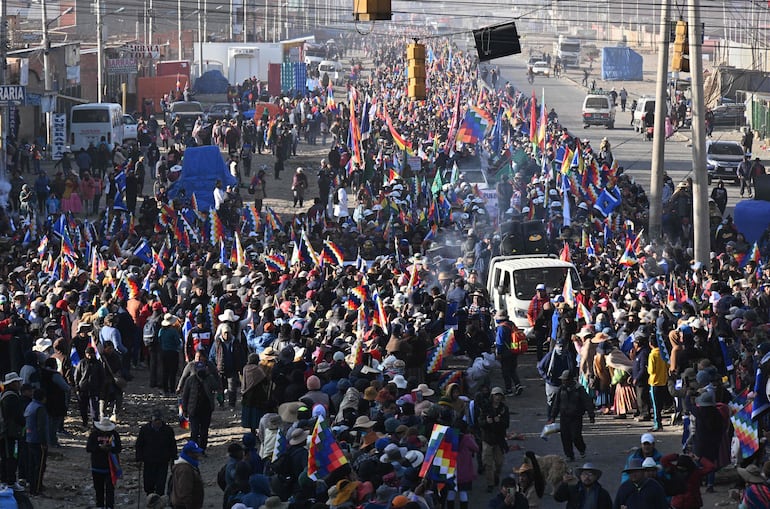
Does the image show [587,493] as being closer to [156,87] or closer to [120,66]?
[120,66]

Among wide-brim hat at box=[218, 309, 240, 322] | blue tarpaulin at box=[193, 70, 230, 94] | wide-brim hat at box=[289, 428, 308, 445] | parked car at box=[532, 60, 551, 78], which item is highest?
parked car at box=[532, 60, 551, 78]

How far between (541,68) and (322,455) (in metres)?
98.4

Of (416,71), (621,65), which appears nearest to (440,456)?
(416,71)

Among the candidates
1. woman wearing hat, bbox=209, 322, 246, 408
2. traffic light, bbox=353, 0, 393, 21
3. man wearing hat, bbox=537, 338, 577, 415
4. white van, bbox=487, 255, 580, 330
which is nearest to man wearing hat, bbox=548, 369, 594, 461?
man wearing hat, bbox=537, 338, 577, 415

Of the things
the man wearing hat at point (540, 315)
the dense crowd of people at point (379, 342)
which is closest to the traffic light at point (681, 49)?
the dense crowd of people at point (379, 342)

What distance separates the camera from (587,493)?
12.8 meters

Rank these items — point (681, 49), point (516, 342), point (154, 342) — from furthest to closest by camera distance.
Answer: point (681, 49)
point (154, 342)
point (516, 342)

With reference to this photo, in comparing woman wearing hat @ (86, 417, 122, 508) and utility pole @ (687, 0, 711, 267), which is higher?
utility pole @ (687, 0, 711, 267)

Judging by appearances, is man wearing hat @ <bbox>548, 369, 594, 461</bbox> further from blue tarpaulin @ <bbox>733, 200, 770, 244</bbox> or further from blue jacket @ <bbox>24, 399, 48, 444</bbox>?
blue tarpaulin @ <bbox>733, 200, 770, 244</bbox>

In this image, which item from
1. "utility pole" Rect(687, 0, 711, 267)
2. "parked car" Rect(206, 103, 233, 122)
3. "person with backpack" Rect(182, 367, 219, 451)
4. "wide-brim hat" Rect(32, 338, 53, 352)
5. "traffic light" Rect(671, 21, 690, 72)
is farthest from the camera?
"parked car" Rect(206, 103, 233, 122)

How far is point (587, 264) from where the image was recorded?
27406mm

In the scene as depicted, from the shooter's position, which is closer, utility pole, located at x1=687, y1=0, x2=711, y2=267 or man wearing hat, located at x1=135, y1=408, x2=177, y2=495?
man wearing hat, located at x1=135, y1=408, x2=177, y2=495

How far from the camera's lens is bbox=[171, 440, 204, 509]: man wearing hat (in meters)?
14.2

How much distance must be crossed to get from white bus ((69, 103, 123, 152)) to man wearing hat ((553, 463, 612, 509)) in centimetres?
3602
